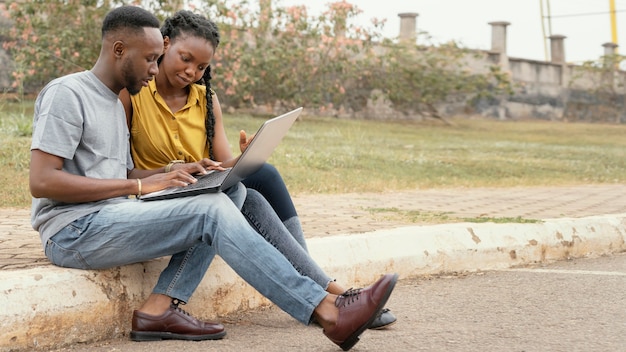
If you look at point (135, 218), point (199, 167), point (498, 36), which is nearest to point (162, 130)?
point (199, 167)

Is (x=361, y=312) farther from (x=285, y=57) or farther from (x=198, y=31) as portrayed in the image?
(x=285, y=57)

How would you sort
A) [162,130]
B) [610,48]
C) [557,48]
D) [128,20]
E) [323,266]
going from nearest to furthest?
[128,20], [162,130], [323,266], [557,48], [610,48]

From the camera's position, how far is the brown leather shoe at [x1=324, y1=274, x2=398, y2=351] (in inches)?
140

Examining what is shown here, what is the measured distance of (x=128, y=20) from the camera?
3801 mm

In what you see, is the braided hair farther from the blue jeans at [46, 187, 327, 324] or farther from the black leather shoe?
the black leather shoe

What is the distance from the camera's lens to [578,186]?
1136 centimetres

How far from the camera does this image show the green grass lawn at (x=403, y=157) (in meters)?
9.86

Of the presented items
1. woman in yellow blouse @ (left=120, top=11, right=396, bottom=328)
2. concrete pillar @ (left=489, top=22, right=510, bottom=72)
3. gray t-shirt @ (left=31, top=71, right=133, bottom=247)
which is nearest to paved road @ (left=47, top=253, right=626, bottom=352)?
woman in yellow blouse @ (left=120, top=11, right=396, bottom=328)

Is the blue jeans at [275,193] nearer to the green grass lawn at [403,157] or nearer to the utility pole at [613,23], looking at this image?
the green grass lawn at [403,157]

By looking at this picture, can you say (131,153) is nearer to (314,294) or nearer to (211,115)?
(211,115)

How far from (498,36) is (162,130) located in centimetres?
2656

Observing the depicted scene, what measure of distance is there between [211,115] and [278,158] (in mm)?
7379

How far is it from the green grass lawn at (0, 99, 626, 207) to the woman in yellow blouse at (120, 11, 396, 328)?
10.6 feet

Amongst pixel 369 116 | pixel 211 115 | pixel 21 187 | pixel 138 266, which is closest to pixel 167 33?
pixel 211 115
